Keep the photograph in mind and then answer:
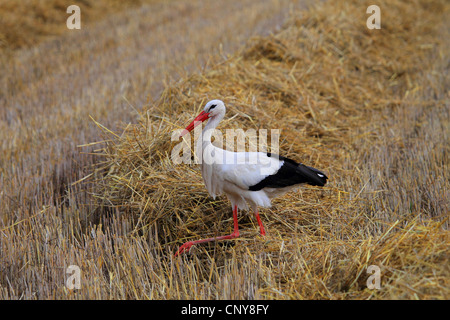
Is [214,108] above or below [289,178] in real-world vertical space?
above

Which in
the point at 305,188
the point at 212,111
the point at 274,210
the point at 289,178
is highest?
the point at 212,111

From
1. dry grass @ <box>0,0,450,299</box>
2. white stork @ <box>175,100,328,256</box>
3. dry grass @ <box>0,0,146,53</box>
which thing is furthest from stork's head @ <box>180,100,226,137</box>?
dry grass @ <box>0,0,146,53</box>

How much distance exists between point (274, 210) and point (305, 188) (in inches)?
15.6

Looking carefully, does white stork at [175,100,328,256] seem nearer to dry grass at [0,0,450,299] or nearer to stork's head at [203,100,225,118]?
stork's head at [203,100,225,118]

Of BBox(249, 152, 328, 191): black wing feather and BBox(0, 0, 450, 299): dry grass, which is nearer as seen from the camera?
BBox(0, 0, 450, 299): dry grass

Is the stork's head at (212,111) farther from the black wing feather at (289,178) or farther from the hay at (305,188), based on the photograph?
the hay at (305,188)

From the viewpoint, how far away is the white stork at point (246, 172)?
106 inches

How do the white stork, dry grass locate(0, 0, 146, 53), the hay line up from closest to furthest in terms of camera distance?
the hay
the white stork
dry grass locate(0, 0, 146, 53)

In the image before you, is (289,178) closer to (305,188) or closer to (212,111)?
(212,111)

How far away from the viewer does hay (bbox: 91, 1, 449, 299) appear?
2350 millimetres

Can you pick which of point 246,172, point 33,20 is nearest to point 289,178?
point 246,172

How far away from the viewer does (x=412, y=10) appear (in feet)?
31.0

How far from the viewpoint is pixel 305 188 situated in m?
3.52

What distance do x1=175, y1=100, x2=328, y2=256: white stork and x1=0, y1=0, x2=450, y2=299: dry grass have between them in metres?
0.37
